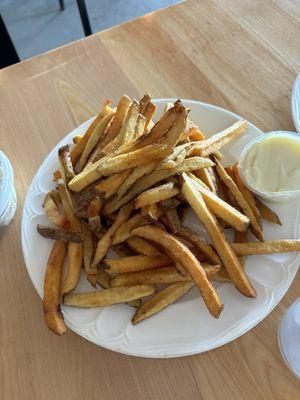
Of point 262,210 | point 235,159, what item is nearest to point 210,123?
point 235,159

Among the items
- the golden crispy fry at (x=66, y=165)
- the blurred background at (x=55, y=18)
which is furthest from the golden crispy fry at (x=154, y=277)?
the blurred background at (x=55, y=18)

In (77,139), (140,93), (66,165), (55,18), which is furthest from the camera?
(55,18)

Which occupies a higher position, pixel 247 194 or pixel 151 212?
pixel 151 212

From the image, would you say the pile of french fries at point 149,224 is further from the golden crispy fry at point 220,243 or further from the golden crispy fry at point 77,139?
the golden crispy fry at point 77,139

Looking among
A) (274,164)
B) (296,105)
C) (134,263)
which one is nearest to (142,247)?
(134,263)

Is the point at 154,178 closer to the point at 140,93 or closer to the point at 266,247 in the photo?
the point at 266,247

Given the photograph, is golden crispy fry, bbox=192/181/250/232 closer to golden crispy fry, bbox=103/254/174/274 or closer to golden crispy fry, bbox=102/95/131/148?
golden crispy fry, bbox=103/254/174/274
